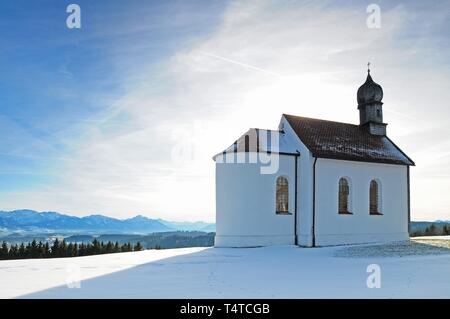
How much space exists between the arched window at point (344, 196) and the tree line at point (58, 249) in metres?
29.3

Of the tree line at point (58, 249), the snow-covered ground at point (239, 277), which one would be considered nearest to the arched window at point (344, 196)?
the snow-covered ground at point (239, 277)

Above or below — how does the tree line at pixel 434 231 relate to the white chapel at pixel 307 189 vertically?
below

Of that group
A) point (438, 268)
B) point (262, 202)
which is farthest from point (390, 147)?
point (438, 268)

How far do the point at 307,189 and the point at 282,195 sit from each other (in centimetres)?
136

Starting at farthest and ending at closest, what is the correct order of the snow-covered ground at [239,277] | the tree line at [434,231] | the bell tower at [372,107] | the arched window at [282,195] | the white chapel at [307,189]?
1. the tree line at [434,231]
2. the bell tower at [372,107]
3. the arched window at [282,195]
4. the white chapel at [307,189]
5. the snow-covered ground at [239,277]

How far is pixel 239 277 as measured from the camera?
41.0 ft

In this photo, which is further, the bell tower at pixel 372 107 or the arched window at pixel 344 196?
the bell tower at pixel 372 107

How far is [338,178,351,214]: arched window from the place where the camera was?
80.2ft

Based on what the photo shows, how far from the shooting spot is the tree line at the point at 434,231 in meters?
37.3

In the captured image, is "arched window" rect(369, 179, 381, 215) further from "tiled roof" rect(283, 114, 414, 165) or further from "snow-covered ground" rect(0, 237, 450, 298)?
"snow-covered ground" rect(0, 237, 450, 298)

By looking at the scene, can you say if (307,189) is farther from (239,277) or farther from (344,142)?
(239,277)

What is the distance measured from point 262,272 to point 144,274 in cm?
358

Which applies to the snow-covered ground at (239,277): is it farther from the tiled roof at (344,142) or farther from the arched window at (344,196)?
the tiled roof at (344,142)

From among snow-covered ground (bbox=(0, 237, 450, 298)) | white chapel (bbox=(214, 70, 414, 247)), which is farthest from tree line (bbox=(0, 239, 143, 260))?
snow-covered ground (bbox=(0, 237, 450, 298))
